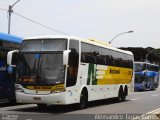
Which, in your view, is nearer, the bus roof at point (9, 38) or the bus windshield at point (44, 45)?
the bus windshield at point (44, 45)

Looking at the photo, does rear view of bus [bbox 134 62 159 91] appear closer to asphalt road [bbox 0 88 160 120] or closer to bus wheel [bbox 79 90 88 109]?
asphalt road [bbox 0 88 160 120]

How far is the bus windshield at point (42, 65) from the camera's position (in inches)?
745

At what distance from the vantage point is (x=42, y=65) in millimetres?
19125

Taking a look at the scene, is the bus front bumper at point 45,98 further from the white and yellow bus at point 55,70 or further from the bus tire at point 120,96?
the bus tire at point 120,96

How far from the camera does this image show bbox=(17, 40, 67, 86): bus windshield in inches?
745

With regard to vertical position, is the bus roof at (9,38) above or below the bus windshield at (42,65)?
above

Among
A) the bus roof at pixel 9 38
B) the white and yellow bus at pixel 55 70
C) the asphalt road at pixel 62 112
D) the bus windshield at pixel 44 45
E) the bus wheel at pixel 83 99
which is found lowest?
the asphalt road at pixel 62 112

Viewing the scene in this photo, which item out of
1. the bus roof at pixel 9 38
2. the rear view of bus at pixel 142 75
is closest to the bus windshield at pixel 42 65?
the bus roof at pixel 9 38

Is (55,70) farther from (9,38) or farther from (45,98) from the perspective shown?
(9,38)

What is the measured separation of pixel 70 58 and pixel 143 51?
112m

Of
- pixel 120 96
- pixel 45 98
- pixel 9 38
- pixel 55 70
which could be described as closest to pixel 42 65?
pixel 55 70

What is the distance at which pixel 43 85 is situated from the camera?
1888cm

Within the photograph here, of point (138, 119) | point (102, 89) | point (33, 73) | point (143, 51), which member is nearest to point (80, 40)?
point (33, 73)

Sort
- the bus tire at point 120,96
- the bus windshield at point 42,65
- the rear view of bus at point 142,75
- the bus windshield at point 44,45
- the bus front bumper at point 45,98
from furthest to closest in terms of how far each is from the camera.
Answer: the rear view of bus at point 142,75
the bus tire at point 120,96
the bus windshield at point 44,45
the bus windshield at point 42,65
the bus front bumper at point 45,98
